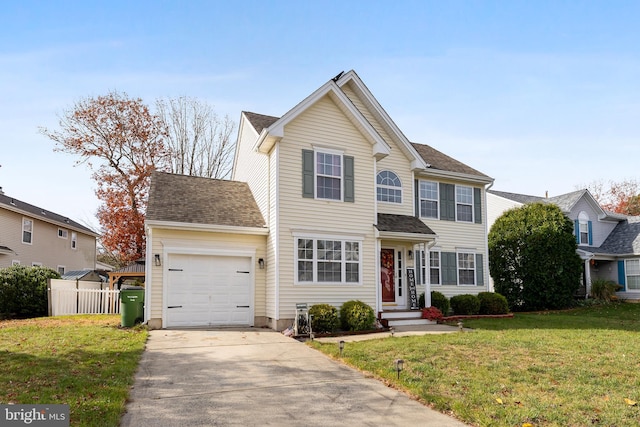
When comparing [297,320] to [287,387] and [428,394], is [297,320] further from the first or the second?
[428,394]

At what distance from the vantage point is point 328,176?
14.8 m

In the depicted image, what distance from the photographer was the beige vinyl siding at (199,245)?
44.2ft

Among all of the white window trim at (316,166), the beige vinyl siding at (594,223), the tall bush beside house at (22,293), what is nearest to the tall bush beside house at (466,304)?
the white window trim at (316,166)

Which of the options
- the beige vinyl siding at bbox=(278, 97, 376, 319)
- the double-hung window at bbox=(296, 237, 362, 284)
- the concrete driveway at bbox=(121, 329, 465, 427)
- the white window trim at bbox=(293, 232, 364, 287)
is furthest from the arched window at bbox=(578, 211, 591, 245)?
the concrete driveway at bbox=(121, 329, 465, 427)

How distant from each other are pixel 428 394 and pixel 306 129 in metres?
9.73

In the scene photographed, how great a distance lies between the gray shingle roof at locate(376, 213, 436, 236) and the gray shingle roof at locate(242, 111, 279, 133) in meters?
5.21

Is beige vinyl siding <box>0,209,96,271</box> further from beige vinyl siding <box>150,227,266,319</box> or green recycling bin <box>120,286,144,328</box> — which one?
beige vinyl siding <box>150,227,266,319</box>

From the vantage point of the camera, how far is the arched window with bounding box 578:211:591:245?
28.2 metres

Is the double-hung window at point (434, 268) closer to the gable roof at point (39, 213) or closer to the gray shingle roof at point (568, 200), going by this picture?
the gray shingle roof at point (568, 200)

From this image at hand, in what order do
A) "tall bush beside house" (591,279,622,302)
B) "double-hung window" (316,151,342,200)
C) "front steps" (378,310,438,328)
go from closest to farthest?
1. "double-hung window" (316,151,342,200)
2. "front steps" (378,310,438,328)
3. "tall bush beside house" (591,279,622,302)

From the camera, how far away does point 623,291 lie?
27.2 meters

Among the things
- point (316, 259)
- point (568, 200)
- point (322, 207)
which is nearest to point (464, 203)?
point (322, 207)

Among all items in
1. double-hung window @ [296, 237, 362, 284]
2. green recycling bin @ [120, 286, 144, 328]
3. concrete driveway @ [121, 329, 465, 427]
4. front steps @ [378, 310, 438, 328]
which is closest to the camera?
concrete driveway @ [121, 329, 465, 427]

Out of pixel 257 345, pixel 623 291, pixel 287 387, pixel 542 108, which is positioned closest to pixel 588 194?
pixel 623 291
